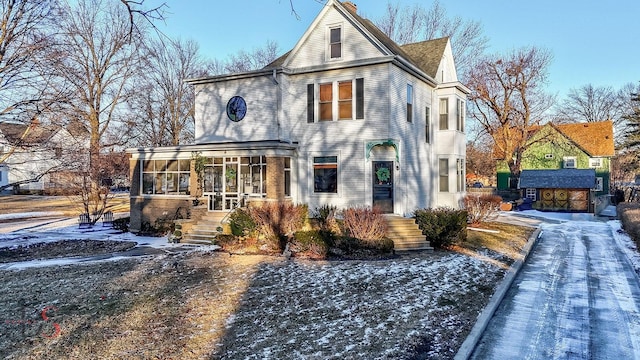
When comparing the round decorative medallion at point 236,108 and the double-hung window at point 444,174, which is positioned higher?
the round decorative medallion at point 236,108

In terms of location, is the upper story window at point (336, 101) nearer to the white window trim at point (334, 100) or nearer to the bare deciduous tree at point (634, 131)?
the white window trim at point (334, 100)

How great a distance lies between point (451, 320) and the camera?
23.8 feet

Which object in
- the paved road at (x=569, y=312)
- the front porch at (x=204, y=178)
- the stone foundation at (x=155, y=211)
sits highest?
the front porch at (x=204, y=178)

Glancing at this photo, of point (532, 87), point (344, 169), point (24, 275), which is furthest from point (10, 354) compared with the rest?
point (532, 87)

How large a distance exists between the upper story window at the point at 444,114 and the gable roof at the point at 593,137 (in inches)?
1005

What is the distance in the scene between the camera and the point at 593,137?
41.4m

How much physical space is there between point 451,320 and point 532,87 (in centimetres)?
3529

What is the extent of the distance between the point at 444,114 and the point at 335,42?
703 cm

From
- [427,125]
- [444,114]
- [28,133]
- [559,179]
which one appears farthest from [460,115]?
[28,133]

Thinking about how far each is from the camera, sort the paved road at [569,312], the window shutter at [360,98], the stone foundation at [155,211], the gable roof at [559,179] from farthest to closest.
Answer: the gable roof at [559,179] → the stone foundation at [155,211] → the window shutter at [360,98] → the paved road at [569,312]

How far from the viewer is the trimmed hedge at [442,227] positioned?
14289 millimetres

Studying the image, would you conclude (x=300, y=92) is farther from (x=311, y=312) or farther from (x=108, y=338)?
(x=108, y=338)

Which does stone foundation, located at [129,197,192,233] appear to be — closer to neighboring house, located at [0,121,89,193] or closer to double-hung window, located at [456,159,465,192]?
neighboring house, located at [0,121,89,193]

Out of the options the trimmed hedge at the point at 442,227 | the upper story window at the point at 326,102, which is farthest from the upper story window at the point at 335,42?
the trimmed hedge at the point at 442,227
